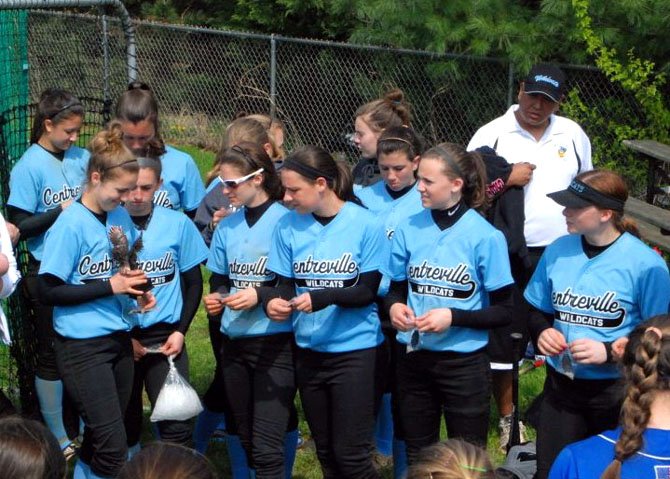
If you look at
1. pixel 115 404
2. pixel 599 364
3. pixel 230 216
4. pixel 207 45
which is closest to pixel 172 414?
pixel 115 404

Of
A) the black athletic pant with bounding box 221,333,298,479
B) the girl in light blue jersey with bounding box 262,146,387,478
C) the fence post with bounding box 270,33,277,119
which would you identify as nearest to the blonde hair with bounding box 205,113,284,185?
the girl in light blue jersey with bounding box 262,146,387,478

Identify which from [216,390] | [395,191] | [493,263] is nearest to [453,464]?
[493,263]

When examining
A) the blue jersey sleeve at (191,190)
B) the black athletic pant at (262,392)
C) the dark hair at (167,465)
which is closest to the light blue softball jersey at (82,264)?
the black athletic pant at (262,392)

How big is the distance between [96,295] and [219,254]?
0.68 m

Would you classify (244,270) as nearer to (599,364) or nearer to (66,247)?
(66,247)

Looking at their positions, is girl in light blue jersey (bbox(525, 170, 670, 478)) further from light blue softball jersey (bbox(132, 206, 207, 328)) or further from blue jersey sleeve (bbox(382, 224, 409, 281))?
light blue softball jersey (bbox(132, 206, 207, 328))

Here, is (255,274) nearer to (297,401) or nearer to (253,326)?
(253,326)

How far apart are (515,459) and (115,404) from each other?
1.91 metres

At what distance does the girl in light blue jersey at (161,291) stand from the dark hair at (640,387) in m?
2.56

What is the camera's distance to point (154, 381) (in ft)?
17.3

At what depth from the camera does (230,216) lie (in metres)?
5.26

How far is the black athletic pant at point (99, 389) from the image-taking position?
4871mm

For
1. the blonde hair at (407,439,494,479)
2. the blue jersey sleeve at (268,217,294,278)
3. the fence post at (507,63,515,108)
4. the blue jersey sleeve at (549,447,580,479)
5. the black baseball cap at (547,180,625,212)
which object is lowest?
the blue jersey sleeve at (549,447,580,479)

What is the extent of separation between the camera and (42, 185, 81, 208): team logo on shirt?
5.82 m
